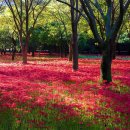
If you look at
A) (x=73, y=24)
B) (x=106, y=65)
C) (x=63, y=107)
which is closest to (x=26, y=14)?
(x=73, y=24)

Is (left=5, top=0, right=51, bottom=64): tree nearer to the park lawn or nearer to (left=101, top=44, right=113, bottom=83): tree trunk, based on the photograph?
(left=101, top=44, right=113, bottom=83): tree trunk

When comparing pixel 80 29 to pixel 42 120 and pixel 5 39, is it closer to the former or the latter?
pixel 5 39

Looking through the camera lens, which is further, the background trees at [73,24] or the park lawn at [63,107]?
the background trees at [73,24]

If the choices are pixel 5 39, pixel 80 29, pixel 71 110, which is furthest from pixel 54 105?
pixel 5 39

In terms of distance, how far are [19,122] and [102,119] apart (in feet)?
8.45

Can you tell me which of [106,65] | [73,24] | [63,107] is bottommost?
[63,107]

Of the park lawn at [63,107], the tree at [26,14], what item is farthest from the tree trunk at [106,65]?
the tree at [26,14]

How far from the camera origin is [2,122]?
883 cm

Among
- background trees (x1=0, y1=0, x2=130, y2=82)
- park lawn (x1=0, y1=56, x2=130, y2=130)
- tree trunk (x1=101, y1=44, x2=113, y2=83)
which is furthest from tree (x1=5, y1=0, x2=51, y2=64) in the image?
park lawn (x1=0, y1=56, x2=130, y2=130)

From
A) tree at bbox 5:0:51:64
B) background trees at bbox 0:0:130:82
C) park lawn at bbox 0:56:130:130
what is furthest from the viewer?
tree at bbox 5:0:51:64

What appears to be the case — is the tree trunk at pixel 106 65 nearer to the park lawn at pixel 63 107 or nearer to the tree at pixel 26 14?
the park lawn at pixel 63 107

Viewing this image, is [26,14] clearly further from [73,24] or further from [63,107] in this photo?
[63,107]

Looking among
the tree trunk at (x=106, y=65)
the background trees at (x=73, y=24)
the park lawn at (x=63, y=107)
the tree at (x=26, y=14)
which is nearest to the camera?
the park lawn at (x=63, y=107)

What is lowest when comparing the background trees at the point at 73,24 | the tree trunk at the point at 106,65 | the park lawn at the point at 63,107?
the park lawn at the point at 63,107
